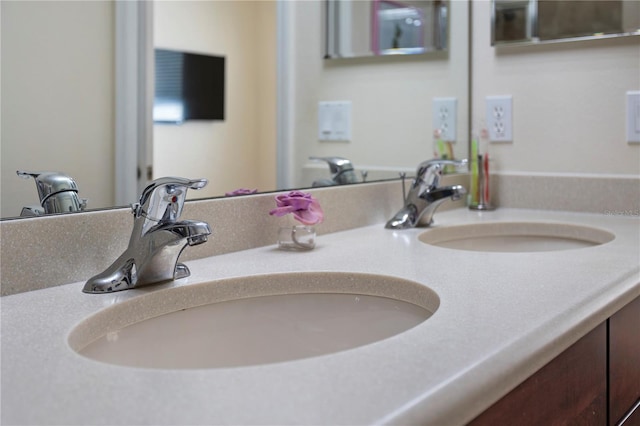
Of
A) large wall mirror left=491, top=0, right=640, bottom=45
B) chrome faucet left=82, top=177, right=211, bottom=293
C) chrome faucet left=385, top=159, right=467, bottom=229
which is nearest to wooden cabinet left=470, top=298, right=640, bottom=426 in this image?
chrome faucet left=82, top=177, right=211, bottom=293

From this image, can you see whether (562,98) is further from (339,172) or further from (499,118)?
(339,172)

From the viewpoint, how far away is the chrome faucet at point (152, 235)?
92 cm

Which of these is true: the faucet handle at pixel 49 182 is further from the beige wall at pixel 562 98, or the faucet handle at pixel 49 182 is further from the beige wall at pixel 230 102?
the beige wall at pixel 562 98

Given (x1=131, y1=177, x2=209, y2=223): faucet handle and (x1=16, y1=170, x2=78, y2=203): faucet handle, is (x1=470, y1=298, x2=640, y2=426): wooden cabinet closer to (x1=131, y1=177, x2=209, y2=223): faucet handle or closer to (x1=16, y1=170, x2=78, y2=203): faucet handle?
(x1=131, y1=177, x2=209, y2=223): faucet handle

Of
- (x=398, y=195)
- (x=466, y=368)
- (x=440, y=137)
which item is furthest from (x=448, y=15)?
(x=466, y=368)

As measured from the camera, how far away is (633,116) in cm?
178

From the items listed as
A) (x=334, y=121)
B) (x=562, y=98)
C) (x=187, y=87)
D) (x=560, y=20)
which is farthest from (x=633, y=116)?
(x=187, y=87)

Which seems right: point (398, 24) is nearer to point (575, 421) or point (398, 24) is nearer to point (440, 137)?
point (440, 137)

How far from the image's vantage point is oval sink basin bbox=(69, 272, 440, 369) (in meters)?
0.86

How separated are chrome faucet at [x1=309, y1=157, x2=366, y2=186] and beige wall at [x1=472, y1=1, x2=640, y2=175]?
0.57m

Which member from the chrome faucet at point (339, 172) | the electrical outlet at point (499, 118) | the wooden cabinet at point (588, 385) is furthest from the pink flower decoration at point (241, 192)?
the electrical outlet at point (499, 118)

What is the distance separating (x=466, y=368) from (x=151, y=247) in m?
0.47

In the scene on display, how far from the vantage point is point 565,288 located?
0.97 meters

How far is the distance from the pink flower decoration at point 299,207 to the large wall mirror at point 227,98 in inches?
2.3
